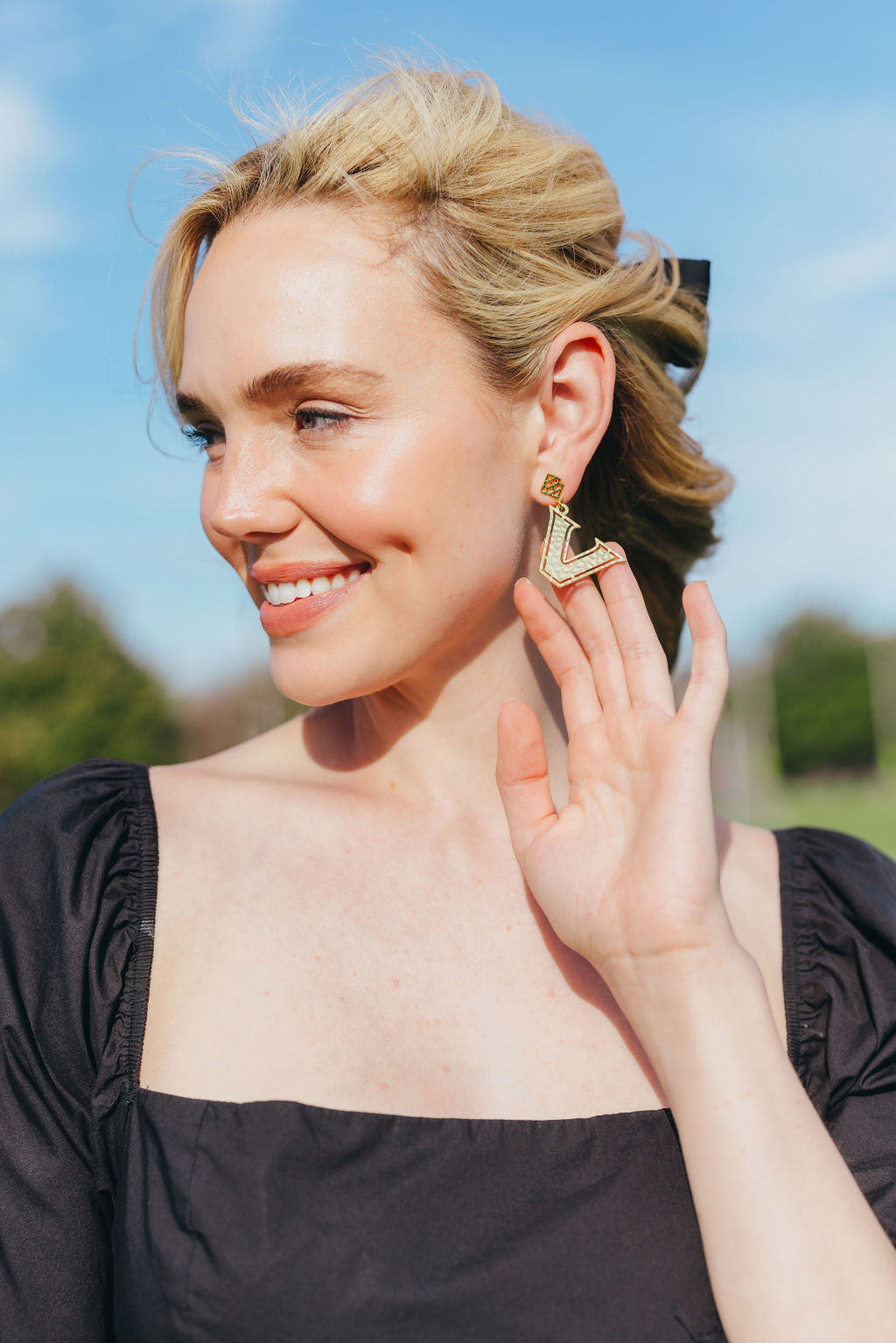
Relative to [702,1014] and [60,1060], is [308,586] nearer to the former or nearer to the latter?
[60,1060]

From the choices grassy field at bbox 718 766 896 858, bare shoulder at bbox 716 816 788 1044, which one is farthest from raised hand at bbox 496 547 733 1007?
grassy field at bbox 718 766 896 858

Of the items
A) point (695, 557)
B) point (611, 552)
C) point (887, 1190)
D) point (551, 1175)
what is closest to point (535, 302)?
point (611, 552)

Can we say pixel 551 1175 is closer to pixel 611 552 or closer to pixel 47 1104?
pixel 47 1104

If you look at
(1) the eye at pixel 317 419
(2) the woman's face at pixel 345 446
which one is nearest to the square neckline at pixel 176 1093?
(2) the woman's face at pixel 345 446

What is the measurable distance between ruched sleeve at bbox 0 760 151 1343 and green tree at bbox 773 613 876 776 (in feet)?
142

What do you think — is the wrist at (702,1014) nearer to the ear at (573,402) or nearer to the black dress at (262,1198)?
the black dress at (262,1198)

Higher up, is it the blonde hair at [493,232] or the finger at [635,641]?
the blonde hair at [493,232]

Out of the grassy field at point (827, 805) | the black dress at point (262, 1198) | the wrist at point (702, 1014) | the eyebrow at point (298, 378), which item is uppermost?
the eyebrow at point (298, 378)

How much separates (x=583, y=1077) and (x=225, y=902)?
2.50 ft

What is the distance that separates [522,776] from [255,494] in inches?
30.9

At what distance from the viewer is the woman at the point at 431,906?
1.93m

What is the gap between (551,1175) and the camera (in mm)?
2051

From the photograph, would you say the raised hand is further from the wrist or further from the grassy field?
the grassy field

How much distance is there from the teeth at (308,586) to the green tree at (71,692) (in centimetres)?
2605
